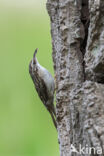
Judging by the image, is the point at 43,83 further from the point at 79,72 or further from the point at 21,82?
the point at 79,72

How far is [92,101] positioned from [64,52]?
0.41 metres

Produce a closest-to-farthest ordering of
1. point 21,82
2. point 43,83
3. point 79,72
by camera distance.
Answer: point 79,72 → point 21,82 → point 43,83

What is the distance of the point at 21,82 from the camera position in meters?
2.81

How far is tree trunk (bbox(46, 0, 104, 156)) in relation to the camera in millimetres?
1362

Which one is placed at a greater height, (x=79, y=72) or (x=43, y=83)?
(x=79, y=72)

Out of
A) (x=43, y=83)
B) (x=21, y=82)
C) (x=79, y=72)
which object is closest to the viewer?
(x=79, y=72)

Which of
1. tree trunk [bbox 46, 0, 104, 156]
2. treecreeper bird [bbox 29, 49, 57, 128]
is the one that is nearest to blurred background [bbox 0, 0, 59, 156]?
treecreeper bird [bbox 29, 49, 57, 128]

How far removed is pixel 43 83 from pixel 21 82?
0.22 metres

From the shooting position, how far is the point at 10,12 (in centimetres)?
291

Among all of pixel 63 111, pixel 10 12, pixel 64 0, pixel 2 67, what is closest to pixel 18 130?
pixel 2 67

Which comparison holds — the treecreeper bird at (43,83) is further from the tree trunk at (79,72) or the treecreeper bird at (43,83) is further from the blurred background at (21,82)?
the tree trunk at (79,72)

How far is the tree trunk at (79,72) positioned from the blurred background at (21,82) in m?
1.00

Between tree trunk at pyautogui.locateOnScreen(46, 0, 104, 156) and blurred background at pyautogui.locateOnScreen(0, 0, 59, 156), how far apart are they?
1.00 meters

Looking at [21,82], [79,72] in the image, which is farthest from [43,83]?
[79,72]
